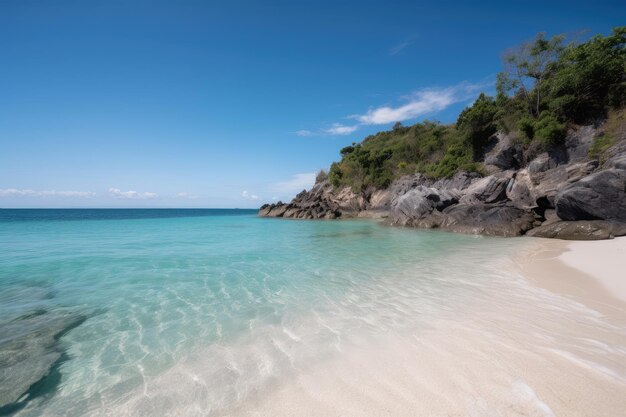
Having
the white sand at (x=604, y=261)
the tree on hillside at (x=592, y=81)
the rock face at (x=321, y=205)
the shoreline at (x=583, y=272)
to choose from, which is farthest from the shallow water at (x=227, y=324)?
the rock face at (x=321, y=205)

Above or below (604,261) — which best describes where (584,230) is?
above

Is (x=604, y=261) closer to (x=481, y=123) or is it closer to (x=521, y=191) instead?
(x=521, y=191)

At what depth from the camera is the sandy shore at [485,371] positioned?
285cm

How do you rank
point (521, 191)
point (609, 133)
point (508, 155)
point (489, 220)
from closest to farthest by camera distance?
point (489, 220) → point (609, 133) → point (521, 191) → point (508, 155)

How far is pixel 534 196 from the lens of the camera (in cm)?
2086

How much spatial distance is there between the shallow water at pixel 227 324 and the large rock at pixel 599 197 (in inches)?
352

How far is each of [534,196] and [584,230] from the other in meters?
7.62

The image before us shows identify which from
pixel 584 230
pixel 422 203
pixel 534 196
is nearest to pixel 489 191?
pixel 534 196

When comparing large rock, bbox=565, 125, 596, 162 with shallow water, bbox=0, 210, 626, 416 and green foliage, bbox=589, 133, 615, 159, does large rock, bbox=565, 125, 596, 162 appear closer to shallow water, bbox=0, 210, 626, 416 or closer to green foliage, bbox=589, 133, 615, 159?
green foliage, bbox=589, 133, 615, 159

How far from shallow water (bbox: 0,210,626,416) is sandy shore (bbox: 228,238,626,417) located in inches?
2.2

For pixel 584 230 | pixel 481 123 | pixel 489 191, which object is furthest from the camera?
pixel 481 123

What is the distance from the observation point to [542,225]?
17.4 meters

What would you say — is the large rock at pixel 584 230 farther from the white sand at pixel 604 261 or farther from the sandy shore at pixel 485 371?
the sandy shore at pixel 485 371

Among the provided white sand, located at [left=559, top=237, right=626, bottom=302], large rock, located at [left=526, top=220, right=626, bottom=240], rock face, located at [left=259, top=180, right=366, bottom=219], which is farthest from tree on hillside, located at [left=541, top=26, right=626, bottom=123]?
rock face, located at [left=259, top=180, right=366, bottom=219]
